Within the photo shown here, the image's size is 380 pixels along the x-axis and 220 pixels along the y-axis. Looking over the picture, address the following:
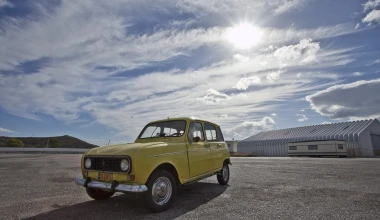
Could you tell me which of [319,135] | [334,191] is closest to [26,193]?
[334,191]

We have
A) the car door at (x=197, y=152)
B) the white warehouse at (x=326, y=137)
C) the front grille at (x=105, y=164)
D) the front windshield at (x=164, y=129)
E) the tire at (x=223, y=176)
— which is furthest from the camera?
the white warehouse at (x=326, y=137)

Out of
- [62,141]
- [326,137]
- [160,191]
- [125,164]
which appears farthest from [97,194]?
[62,141]

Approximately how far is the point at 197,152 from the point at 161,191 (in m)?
1.62

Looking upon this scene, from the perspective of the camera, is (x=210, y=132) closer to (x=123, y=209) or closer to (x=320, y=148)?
(x=123, y=209)

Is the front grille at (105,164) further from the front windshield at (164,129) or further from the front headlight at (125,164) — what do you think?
the front windshield at (164,129)

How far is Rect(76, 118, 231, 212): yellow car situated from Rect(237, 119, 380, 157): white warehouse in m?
36.9

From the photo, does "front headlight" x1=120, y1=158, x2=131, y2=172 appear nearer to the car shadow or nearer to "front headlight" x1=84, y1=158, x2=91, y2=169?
the car shadow

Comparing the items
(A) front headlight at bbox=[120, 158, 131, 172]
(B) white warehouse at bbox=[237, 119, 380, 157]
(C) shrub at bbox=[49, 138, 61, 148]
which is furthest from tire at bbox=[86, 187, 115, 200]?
(C) shrub at bbox=[49, 138, 61, 148]

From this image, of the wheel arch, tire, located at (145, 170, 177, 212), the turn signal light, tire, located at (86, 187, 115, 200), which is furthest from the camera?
tire, located at (86, 187, 115, 200)

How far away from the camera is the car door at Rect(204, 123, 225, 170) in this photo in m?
6.73

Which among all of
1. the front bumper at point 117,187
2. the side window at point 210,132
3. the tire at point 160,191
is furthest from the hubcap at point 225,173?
the front bumper at point 117,187

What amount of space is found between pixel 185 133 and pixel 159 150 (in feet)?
4.11

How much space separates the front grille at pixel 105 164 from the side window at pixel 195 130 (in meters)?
2.00

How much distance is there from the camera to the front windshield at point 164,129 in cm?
592
